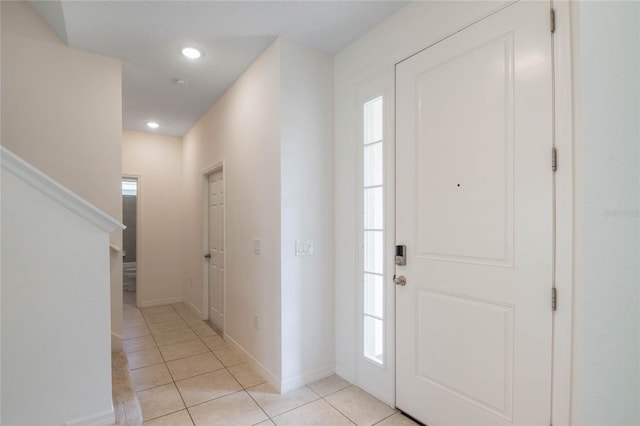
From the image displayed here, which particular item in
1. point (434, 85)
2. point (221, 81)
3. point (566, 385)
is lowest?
point (566, 385)

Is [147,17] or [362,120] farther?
[362,120]

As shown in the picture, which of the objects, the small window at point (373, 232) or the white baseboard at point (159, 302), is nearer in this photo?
the small window at point (373, 232)

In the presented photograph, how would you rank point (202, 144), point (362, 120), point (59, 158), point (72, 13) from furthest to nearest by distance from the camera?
1. point (202, 144)
2. point (59, 158)
3. point (362, 120)
4. point (72, 13)

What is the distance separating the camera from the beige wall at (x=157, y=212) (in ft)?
15.4

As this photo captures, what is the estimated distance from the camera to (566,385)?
136cm

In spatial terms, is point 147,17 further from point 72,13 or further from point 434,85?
point 434,85

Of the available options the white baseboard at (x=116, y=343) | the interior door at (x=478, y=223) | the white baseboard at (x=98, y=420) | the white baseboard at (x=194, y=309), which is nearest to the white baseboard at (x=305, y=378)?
the interior door at (x=478, y=223)

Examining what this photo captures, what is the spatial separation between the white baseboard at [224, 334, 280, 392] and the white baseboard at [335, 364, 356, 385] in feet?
1.69

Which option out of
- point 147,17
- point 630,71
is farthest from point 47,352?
point 630,71

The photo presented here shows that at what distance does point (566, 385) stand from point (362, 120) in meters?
1.94

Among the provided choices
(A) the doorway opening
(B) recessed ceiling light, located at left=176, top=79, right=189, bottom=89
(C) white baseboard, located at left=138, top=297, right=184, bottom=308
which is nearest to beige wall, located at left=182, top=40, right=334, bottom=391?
(B) recessed ceiling light, located at left=176, top=79, right=189, bottom=89

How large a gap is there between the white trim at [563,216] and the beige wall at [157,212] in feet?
16.1

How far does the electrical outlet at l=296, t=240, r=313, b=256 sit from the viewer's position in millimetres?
2459

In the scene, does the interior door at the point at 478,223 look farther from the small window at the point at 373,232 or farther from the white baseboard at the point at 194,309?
the white baseboard at the point at 194,309
